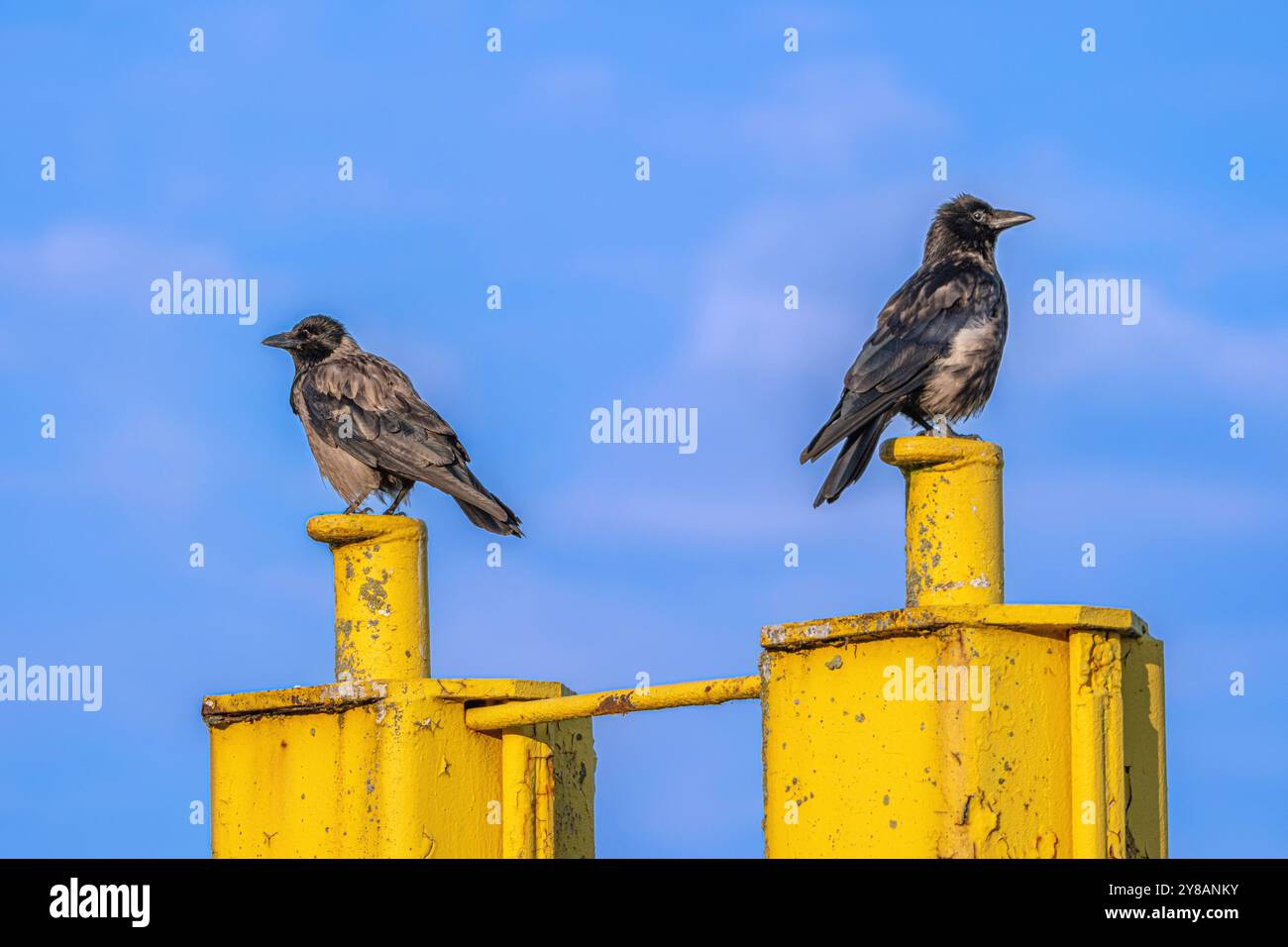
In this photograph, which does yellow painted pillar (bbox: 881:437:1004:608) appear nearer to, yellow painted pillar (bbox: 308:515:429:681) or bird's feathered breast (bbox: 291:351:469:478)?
yellow painted pillar (bbox: 308:515:429:681)

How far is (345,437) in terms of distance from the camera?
1261cm

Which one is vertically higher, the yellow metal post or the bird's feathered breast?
the bird's feathered breast

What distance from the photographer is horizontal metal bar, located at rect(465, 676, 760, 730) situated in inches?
282

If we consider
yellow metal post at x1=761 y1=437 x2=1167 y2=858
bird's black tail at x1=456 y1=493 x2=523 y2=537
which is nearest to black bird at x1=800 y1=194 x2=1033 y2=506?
yellow metal post at x1=761 y1=437 x2=1167 y2=858

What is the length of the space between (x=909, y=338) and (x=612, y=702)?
3.00 metres

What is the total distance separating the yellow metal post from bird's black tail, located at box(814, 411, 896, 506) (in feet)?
7.33

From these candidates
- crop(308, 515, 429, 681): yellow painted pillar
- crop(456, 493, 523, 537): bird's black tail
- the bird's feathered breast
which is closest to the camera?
crop(308, 515, 429, 681): yellow painted pillar

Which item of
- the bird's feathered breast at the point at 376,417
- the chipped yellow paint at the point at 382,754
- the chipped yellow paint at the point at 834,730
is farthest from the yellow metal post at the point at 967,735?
the bird's feathered breast at the point at 376,417

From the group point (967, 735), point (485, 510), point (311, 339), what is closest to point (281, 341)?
point (311, 339)

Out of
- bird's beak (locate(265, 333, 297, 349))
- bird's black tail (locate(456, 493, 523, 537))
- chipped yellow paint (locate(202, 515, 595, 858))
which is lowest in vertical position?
chipped yellow paint (locate(202, 515, 595, 858))

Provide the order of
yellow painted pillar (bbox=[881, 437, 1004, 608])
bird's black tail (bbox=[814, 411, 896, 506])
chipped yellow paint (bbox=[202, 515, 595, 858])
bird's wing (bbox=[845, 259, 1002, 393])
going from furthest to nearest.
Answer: bird's wing (bbox=[845, 259, 1002, 393]) → bird's black tail (bbox=[814, 411, 896, 506]) → chipped yellow paint (bbox=[202, 515, 595, 858]) → yellow painted pillar (bbox=[881, 437, 1004, 608])
